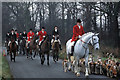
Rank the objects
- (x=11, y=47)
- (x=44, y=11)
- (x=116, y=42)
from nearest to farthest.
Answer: (x=11, y=47) < (x=116, y=42) < (x=44, y=11)

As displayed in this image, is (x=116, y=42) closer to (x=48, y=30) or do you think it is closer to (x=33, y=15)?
(x=48, y=30)

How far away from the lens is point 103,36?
66.8 feet

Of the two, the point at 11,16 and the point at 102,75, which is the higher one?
the point at 11,16

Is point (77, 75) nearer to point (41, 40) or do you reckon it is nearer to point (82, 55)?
point (82, 55)

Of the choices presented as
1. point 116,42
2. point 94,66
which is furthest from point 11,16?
point 94,66

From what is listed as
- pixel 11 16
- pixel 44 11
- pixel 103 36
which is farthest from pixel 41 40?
pixel 11 16

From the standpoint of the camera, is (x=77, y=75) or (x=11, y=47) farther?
(x=11, y=47)

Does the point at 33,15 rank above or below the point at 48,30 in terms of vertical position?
above

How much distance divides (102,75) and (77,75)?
1524 mm

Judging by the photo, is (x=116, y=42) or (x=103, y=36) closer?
(x=116, y=42)

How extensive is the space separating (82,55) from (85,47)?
0.43 meters

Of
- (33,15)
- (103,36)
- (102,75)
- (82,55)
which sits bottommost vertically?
(102,75)

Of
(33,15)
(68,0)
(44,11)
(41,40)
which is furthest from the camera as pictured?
(33,15)

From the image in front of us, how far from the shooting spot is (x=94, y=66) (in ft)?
31.6
